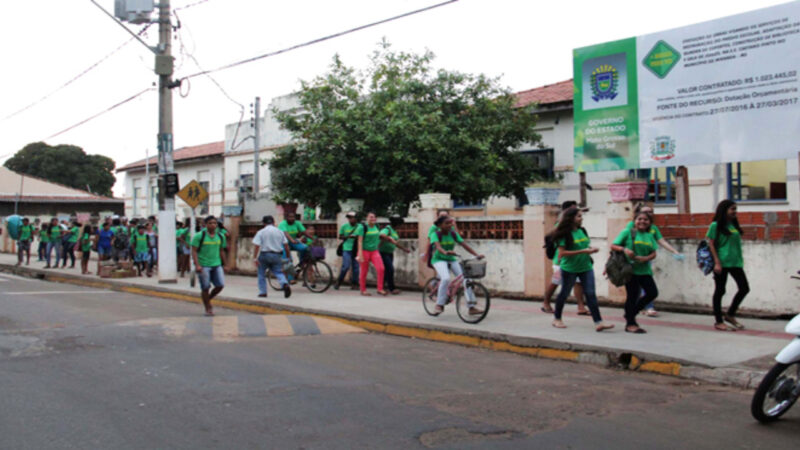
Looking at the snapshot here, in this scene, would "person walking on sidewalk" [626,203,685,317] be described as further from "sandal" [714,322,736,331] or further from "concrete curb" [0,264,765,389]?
"concrete curb" [0,264,765,389]

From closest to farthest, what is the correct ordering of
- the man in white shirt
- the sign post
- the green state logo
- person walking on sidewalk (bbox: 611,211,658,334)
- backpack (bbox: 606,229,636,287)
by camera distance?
backpack (bbox: 606,229,636,287)
person walking on sidewalk (bbox: 611,211,658,334)
the green state logo
the man in white shirt
the sign post

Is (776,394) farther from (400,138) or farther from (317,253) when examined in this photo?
(400,138)

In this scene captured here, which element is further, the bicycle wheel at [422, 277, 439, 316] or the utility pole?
the utility pole

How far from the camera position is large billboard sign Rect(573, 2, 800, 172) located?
34.5 ft

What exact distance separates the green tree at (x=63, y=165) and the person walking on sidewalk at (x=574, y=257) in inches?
2729

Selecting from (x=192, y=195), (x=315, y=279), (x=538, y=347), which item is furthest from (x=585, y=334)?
(x=192, y=195)

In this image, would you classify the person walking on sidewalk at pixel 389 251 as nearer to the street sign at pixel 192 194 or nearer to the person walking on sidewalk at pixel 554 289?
the person walking on sidewalk at pixel 554 289

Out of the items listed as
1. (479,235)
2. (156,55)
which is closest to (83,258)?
(156,55)

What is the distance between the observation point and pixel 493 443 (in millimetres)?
4719

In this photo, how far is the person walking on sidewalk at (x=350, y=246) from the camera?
14.3m

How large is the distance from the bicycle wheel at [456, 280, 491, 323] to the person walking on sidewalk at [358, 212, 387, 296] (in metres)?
4.08

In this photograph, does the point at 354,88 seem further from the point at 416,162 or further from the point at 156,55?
the point at 156,55

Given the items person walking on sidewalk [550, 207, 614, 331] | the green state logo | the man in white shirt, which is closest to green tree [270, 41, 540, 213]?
the man in white shirt

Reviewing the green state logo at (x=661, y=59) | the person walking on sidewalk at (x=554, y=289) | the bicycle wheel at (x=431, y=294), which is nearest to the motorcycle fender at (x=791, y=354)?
the person walking on sidewalk at (x=554, y=289)
